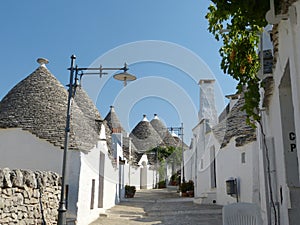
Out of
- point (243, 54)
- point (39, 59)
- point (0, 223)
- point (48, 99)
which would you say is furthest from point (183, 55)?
point (0, 223)

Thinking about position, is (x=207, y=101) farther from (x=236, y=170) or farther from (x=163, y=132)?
(x=163, y=132)

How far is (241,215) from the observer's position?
451 cm

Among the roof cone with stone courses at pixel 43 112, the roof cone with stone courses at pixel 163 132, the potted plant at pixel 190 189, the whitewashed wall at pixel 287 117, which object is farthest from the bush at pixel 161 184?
the whitewashed wall at pixel 287 117

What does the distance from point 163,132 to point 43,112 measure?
3303cm

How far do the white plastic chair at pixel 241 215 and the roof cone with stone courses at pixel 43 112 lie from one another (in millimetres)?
7017

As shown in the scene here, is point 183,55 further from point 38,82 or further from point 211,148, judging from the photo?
point 211,148

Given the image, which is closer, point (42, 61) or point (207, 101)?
point (42, 61)

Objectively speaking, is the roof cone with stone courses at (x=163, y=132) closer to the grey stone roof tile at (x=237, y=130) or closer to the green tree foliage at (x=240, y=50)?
the grey stone roof tile at (x=237, y=130)

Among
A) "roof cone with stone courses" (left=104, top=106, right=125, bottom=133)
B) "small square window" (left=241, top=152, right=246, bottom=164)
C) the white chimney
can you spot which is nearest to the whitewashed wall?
"small square window" (left=241, top=152, right=246, bottom=164)

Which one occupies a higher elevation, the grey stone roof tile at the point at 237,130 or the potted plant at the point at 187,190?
the grey stone roof tile at the point at 237,130

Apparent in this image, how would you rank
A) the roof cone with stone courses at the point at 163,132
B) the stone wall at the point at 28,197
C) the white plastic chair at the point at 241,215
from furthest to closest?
the roof cone with stone courses at the point at 163,132, the stone wall at the point at 28,197, the white plastic chair at the point at 241,215

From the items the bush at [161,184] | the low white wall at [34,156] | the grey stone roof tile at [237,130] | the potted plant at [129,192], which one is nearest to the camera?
the low white wall at [34,156]

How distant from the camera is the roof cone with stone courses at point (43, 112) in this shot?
37.0 feet

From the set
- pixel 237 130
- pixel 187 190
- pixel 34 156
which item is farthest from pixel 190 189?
pixel 34 156
